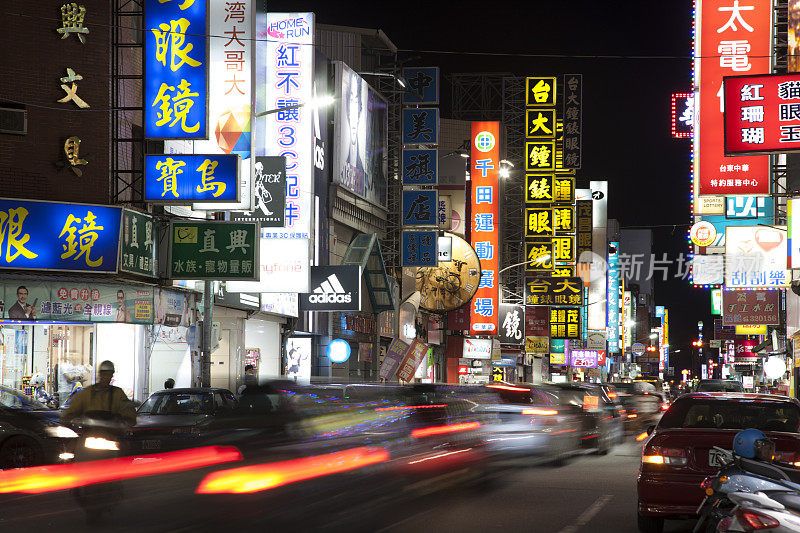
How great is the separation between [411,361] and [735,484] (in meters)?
22.9

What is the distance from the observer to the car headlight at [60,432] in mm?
15461

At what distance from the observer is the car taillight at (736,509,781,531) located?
6582 mm

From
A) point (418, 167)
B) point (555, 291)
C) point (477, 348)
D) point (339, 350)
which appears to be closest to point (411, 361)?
point (339, 350)

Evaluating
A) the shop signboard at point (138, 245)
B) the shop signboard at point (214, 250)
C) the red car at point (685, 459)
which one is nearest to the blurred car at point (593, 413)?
the shop signboard at point (214, 250)

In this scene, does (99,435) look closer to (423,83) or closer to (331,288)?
(331,288)

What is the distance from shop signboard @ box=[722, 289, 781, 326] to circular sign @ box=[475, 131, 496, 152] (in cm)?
1200

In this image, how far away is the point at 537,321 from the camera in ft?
188

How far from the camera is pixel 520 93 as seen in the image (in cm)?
5959

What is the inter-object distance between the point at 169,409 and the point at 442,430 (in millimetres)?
6437

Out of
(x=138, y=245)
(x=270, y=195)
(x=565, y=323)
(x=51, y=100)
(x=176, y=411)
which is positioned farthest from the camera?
(x=565, y=323)

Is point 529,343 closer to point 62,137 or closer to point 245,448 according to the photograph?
point 62,137

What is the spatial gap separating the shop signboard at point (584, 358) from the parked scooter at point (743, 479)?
70682mm

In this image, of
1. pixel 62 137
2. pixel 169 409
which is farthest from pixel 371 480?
pixel 62 137

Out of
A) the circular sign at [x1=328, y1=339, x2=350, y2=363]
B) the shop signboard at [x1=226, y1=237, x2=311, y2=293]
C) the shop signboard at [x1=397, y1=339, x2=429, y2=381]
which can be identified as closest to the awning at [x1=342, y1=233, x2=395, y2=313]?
the circular sign at [x1=328, y1=339, x2=350, y2=363]
